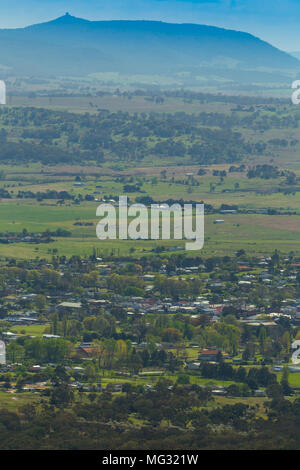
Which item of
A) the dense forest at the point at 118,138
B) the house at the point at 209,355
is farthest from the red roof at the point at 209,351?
the dense forest at the point at 118,138

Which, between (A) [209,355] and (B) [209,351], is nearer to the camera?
(A) [209,355]

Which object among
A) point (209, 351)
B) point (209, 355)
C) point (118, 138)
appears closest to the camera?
point (209, 355)

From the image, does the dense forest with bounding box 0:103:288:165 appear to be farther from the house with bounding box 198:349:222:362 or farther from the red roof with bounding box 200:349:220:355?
the house with bounding box 198:349:222:362

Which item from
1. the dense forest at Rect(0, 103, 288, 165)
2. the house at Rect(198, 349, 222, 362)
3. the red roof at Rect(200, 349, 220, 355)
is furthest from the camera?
the dense forest at Rect(0, 103, 288, 165)

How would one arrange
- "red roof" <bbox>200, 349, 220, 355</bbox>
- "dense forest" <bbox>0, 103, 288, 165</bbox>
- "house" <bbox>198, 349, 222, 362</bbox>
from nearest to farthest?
"house" <bbox>198, 349, 222, 362</bbox>
"red roof" <bbox>200, 349, 220, 355</bbox>
"dense forest" <bbox>0, 103, 288, 165</bbox>

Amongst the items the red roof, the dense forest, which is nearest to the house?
the red roof

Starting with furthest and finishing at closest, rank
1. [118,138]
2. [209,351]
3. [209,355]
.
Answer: [118,138]
[209,351]
[209,355]

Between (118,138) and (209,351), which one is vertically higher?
(209,351)

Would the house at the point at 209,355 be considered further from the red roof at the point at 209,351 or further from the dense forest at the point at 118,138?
the dense forest at the point at 118,138

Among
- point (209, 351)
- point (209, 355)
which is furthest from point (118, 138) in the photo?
point (209, 355)

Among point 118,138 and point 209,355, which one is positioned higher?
point 209,355

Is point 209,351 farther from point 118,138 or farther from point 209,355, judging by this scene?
point 118,138
